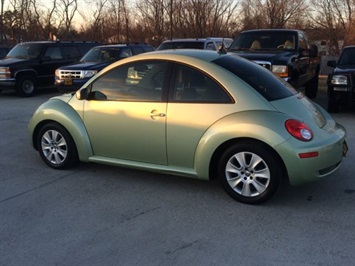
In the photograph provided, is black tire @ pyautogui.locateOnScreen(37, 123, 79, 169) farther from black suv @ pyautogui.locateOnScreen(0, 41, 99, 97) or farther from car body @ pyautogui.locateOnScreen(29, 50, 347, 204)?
black suv @ pyautogui.locateOnScreen(0, 41, 99, 97)

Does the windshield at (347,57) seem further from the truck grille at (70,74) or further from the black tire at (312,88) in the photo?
the truck grille at (70,74)

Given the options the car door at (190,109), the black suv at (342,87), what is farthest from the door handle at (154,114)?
the black suv at (342,87)

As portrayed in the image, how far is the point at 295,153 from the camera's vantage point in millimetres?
4008

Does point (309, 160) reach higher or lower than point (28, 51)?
lower

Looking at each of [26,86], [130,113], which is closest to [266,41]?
[130,113]

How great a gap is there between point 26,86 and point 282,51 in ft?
28.9

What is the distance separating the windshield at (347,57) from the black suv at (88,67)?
679 cm

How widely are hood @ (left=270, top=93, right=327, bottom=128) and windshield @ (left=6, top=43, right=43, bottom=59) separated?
11859 millimetres

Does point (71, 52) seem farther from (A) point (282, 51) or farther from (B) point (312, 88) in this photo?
(B) point (312, 88)

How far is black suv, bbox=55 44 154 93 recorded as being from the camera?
483 inches

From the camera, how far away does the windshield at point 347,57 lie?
993 centimetres

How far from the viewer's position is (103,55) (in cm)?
1345

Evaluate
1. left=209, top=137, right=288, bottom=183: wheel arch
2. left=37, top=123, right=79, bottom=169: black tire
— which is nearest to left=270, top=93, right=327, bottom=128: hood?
left=209, top=137, right=288, bottom=183: wheel arch

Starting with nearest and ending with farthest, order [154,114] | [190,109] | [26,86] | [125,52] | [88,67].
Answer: [190,109] → [154,114] → [88,67] → [125,52] → [26,86]
